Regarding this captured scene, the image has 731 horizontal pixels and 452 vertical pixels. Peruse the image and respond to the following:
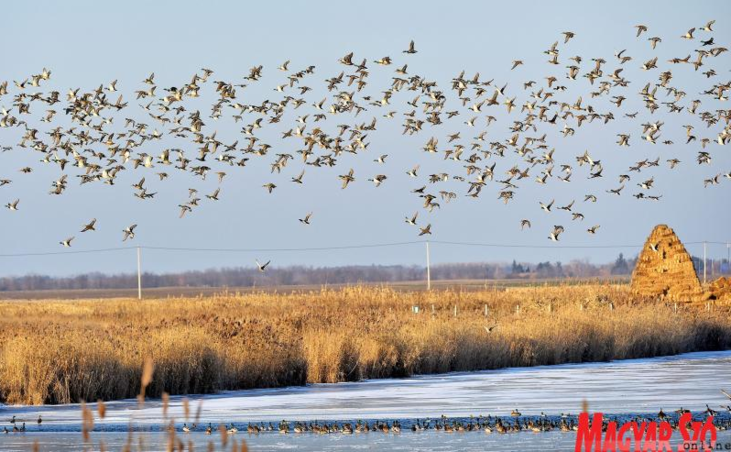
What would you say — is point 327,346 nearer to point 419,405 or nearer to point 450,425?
point 419,405

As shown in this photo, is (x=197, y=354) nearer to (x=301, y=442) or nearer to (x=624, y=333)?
(x=301, y=442)

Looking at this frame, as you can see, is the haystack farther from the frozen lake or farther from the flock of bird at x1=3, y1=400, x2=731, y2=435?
the flock of bird at x1=3, y1=400, x2=731, y2=435

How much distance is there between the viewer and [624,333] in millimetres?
38031

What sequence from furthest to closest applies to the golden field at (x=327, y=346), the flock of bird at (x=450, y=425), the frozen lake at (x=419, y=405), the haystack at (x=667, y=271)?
the haystack at (x=667, y=271)
the golden field at (x=327, y=346)
the flock of bird at (x=450, y=425)
the frozen lake at (x=419, y=405)

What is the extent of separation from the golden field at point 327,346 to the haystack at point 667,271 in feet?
4.87

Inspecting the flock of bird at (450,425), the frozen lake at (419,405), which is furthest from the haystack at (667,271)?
the flock of bird at (450,425)

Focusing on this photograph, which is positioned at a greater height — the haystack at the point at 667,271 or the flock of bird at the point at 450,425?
the haystack at the point at 667,271

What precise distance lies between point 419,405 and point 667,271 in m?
28.5

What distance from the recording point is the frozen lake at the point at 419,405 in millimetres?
17906

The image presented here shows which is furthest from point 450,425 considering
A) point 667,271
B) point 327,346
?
point 667,271

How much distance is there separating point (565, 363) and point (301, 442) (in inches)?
741

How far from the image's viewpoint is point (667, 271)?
49.6 m

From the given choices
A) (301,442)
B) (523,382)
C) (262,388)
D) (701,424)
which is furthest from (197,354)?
(701,424)

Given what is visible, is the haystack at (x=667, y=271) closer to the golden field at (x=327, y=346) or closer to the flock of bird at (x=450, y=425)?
the golden field at (x=327, y=346)
